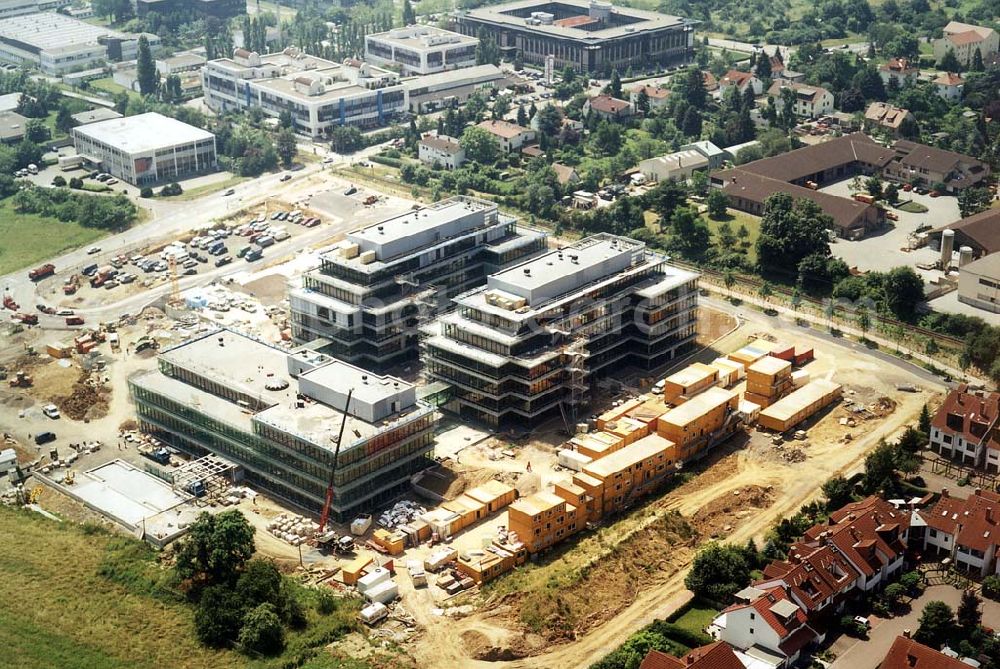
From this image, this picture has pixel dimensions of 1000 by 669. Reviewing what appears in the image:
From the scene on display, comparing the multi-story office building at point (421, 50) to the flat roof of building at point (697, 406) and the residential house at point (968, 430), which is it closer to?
the flat roof of building at point (697, 406)

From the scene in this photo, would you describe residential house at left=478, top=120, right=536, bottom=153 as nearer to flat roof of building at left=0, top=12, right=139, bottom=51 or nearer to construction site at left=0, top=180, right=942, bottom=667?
construction site at left=0, top=180, right=942, bottom=667

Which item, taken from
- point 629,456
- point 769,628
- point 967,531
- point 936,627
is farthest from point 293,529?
point 967,531

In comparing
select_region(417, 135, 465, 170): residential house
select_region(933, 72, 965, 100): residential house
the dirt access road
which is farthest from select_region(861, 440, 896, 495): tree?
select_region(933, 72, 965, 100): residential house

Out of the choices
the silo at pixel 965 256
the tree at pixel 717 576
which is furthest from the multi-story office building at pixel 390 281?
the silo at pixel 965 256

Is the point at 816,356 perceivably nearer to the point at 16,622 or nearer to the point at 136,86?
the point at 16,622

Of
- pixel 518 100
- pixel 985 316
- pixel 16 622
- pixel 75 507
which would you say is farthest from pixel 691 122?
pixel 16 622

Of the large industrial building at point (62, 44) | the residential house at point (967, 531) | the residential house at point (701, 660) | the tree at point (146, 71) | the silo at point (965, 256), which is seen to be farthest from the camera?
the large industrial building at point (62, 44)

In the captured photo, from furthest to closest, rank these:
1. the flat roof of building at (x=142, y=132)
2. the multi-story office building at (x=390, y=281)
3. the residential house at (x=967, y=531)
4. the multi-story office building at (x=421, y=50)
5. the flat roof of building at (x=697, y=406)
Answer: the multi-story office building at (x=421, y=50), the flat roof of building at (x=142, y=132), the multi-story office building at (x=390, y=281), the flat roof of building at (x=697, y=406), the residential house at (x=967, y=531)
